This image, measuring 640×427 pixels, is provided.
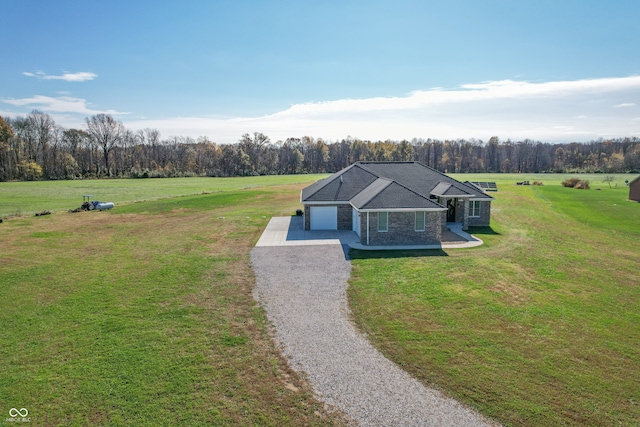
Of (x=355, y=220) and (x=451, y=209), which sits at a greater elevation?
(x=451, y=209)

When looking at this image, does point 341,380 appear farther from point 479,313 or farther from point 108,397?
point 479,313

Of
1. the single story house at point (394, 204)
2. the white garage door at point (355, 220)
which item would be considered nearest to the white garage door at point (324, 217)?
the single story house at point (394, 204)

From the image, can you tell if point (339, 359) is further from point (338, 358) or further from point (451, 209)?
point (451, 209)

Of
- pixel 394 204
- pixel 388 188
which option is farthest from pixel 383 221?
pixel 388 188

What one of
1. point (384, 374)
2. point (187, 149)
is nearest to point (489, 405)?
point (384, 374)

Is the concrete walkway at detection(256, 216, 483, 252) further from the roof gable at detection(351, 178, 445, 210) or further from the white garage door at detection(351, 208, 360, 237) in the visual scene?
the roof gable at detection(351, 178, 445, 210)

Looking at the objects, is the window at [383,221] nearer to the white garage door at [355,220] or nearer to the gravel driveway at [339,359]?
the white garage door at [355,220]
